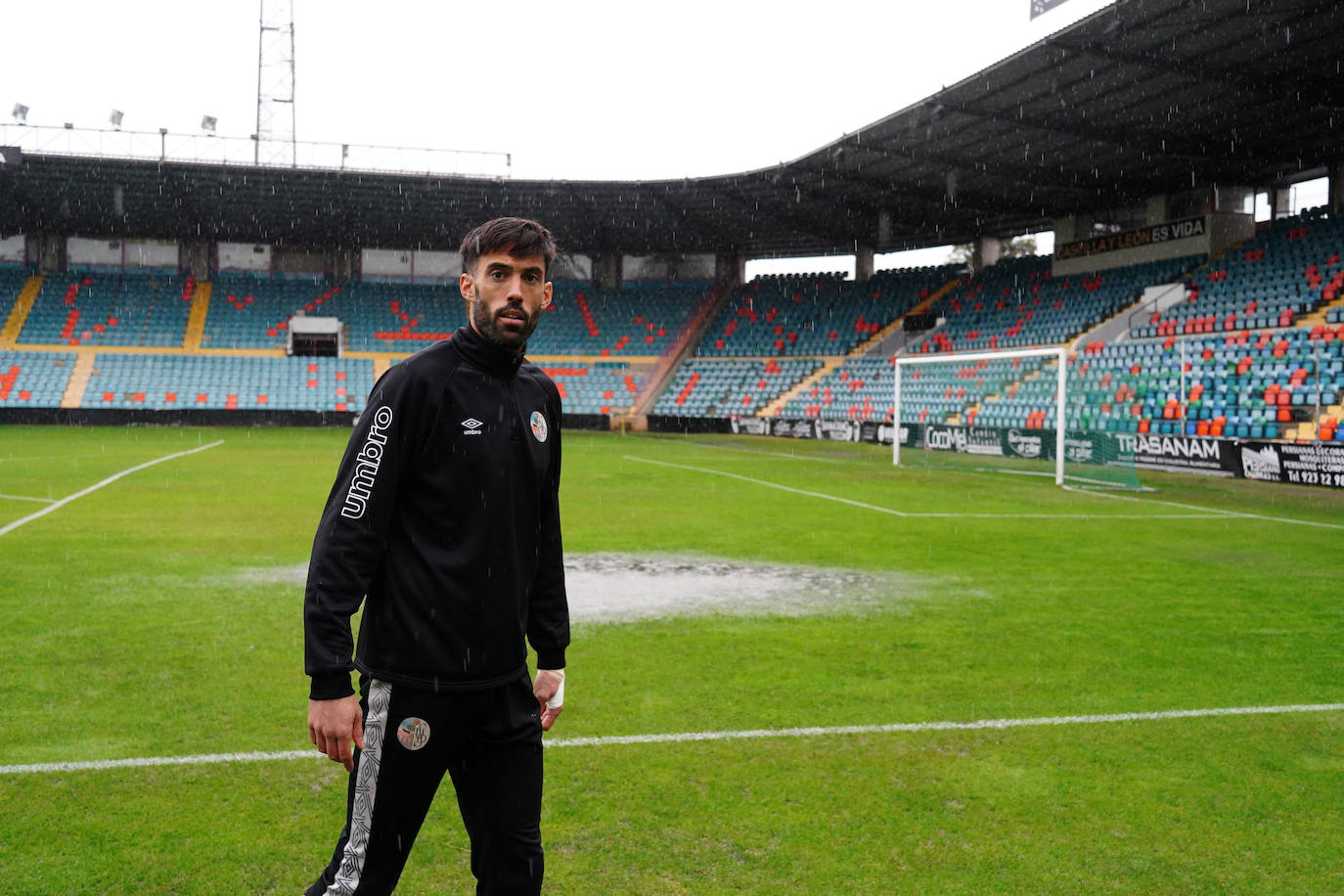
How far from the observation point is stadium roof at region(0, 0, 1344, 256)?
24953 mm

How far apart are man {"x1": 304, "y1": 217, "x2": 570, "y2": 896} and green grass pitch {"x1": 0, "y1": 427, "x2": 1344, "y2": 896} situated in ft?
4.00

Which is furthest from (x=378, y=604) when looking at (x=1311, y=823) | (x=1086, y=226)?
(x=1086, y=226)

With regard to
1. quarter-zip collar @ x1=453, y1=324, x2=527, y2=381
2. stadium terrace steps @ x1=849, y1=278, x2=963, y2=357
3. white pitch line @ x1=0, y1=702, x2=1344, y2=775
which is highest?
stadium terrace steps @ x1=849, y1=278, x2=963, y2=357

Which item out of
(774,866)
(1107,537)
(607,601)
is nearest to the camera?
(774,866)

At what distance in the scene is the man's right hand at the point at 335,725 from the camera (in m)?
2.77

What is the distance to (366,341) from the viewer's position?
51.3 m

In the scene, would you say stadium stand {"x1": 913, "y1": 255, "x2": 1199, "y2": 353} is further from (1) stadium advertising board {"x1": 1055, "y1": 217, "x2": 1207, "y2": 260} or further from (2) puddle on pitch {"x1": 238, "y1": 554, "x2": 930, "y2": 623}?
(2) puddle on pitch {"x1": 238, "y1": 554, "x2": 930, "y2": 623}

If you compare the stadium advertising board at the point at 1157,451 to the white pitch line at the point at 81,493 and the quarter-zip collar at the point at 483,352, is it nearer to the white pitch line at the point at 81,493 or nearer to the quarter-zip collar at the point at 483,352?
the white pitch line at the point at 81,493

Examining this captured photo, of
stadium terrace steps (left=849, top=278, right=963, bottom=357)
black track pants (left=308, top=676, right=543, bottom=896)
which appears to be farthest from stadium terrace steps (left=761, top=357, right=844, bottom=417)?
black track pants (left=308, top=676, right=543, bottom=896)

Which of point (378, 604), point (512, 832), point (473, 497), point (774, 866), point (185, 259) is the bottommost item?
point (774, 866)

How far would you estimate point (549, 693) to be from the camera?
130 inches

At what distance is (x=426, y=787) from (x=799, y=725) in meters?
3.33

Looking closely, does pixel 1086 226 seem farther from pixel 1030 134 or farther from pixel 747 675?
pixel 747 675

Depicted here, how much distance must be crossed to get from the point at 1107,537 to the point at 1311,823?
9.54 m
